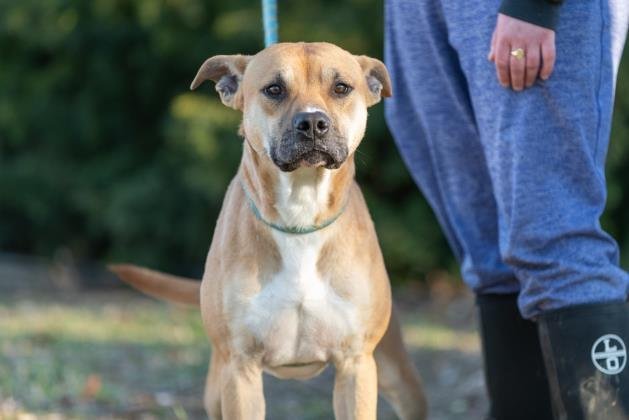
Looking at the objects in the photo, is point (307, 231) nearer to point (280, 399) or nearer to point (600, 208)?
point (600, 208)

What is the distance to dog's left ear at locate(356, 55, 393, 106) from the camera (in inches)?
145

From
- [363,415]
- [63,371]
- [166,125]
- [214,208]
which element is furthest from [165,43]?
[363,415]

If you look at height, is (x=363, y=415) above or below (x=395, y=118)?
below

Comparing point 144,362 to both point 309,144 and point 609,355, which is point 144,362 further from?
point 609,355

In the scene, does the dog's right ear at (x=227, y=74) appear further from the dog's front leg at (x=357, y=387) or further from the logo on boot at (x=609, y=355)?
the logo on boot at (x=609, y=355)

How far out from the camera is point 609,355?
126 inches

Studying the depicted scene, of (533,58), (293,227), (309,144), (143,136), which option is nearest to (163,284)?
(293,227)

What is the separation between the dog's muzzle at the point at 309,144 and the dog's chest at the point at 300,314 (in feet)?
1.02

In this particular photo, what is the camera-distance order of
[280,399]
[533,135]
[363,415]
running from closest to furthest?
[533,135], [363,415], [280,399]

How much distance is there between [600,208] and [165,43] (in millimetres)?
5168

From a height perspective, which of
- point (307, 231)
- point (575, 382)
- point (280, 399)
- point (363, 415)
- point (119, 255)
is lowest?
point (119, 255)

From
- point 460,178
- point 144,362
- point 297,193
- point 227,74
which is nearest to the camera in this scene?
point 297,193

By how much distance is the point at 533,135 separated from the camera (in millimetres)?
3205

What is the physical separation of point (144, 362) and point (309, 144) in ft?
9.59
